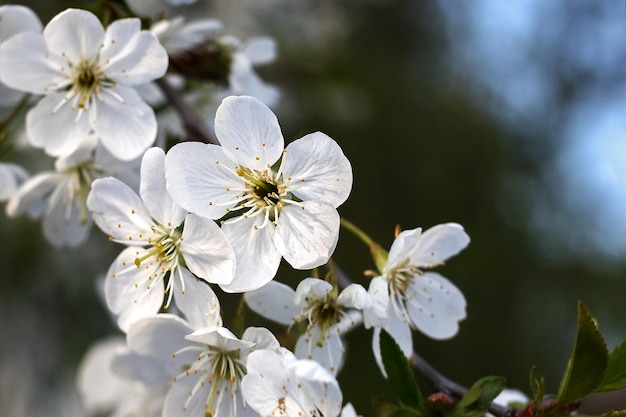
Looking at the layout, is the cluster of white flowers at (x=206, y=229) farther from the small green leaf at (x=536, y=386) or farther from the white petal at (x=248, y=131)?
the small green leaf at (x=536, y=386)

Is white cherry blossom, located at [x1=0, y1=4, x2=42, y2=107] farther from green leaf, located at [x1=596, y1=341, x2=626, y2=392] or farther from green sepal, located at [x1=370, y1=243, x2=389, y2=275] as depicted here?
green leaf, located at [x1=596, y1=341, x2=626, y2=392]

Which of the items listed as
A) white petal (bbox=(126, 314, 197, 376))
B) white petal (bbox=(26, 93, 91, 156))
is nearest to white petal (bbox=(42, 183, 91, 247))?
white petal (bbox=(26, 93, 91, 156))

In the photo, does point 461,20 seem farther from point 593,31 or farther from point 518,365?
point 518,365

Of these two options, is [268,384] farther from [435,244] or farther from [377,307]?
[435,244]

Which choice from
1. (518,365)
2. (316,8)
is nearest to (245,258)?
(316,8)

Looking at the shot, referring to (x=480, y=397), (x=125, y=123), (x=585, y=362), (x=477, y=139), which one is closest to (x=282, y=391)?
(x=480, y=397)

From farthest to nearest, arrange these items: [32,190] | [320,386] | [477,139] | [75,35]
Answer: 1. [477,139]
2. [32,190]
3. [75,35]
4. [320,386]

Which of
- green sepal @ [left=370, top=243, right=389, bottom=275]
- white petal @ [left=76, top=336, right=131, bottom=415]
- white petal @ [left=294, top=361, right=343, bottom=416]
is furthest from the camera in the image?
white petal @ [left=76, top=336, right=131, bottom=415]
